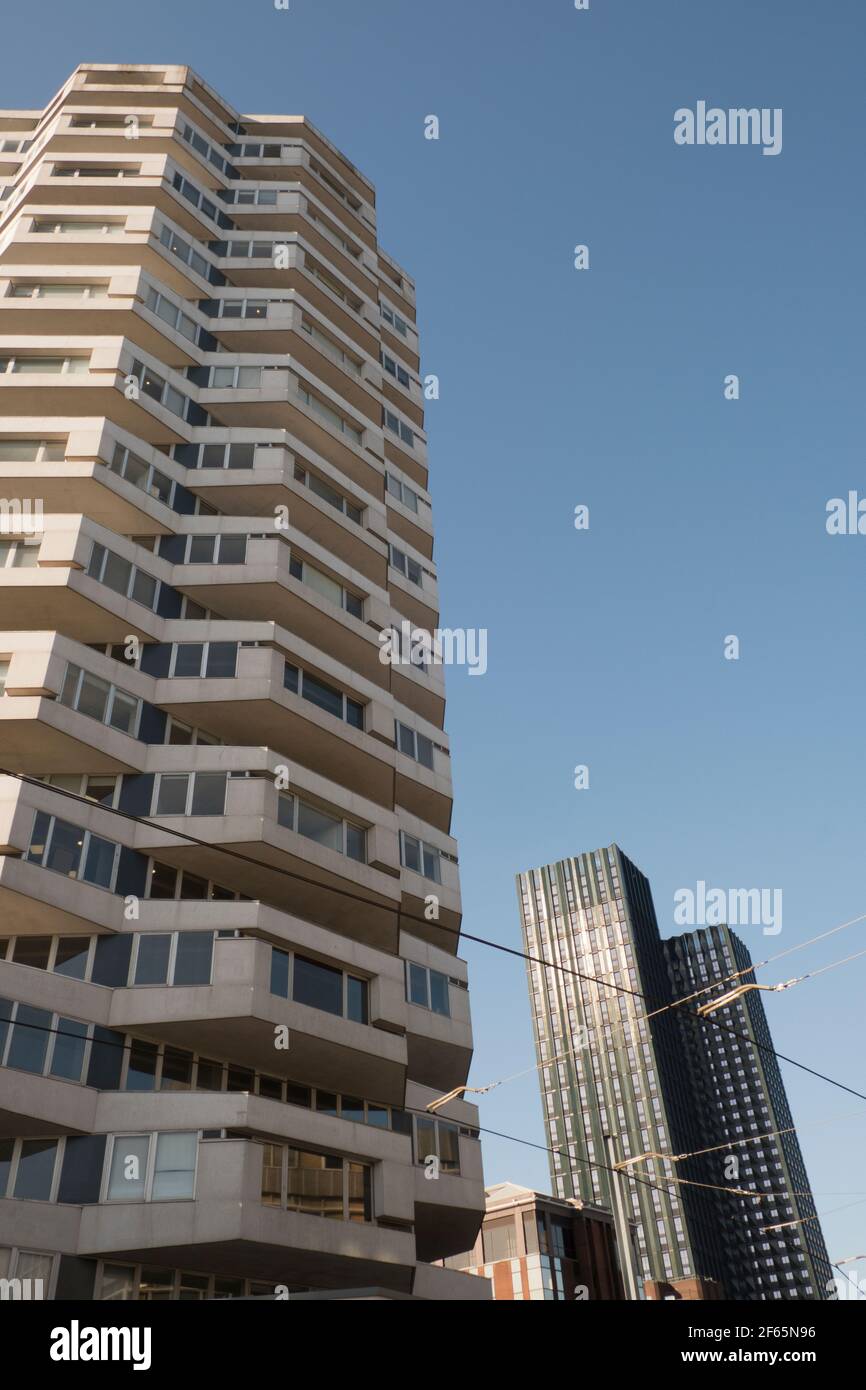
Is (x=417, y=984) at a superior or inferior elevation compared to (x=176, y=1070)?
superior

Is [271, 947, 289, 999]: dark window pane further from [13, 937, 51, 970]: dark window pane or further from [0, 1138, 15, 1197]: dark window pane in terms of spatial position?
[0, 1138, 15, 1197]: dark window pane

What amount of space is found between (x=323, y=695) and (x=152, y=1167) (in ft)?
53.6

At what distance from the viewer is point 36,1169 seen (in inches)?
898

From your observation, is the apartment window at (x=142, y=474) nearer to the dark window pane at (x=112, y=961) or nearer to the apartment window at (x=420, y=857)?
the apartment window at (x=420, y=857)

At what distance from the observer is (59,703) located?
28203 millimetres

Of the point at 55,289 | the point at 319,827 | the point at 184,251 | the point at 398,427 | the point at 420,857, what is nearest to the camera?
the point at 319,827

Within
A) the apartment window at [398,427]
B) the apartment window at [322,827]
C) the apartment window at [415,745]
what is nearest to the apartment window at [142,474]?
the apartment window at [415,745]

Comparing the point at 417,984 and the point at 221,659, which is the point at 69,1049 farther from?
the point at 221,659

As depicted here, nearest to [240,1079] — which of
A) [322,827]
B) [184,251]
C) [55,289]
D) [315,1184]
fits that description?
[315,1184]

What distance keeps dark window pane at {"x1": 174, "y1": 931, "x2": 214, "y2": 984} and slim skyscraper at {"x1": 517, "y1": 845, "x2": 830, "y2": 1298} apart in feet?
394

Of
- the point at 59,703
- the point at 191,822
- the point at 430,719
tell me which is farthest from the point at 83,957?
the point at 430,719

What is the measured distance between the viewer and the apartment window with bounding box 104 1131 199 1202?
75.2 ft

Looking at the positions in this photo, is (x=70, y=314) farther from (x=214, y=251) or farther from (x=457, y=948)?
(x=457, y=948)
